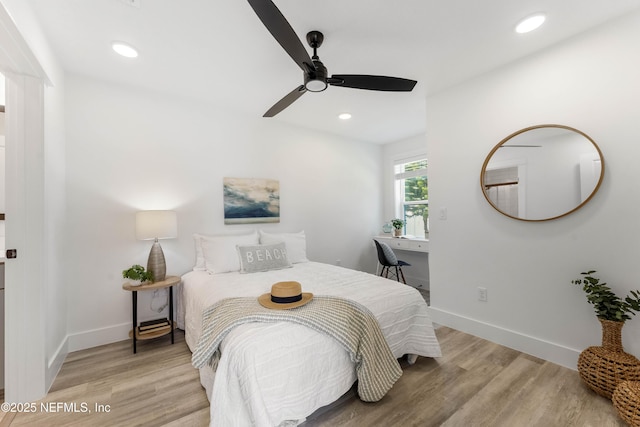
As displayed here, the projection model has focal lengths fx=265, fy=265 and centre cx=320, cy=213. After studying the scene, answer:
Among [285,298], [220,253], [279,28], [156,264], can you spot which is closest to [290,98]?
[279,28]

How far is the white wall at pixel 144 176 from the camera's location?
2.43 meters

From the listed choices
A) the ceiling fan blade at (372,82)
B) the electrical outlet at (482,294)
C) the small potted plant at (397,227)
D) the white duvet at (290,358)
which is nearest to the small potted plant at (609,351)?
the electrical outlet at (482,294)

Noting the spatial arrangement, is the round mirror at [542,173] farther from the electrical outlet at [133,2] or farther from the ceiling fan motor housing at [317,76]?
the electrical outlet at [133,2]

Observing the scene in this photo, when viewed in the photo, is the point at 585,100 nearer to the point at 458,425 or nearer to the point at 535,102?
the point at 535,102

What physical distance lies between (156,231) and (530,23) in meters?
3.35

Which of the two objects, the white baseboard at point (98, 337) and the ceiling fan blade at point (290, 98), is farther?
the white baseboard at point (98, 337)

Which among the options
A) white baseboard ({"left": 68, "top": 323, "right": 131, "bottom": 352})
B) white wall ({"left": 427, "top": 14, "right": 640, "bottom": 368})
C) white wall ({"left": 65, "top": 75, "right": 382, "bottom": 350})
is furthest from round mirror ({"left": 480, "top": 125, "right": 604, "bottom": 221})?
white baseboard ({"left": 68, "top": 323, "right": 131, "bottom": 352})

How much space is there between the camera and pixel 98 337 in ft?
8.11

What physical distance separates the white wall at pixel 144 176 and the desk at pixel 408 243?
1186 millimetres

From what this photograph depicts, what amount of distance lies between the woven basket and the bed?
0.95m

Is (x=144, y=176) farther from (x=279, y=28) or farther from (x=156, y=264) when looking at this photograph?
(x=279, y=28)

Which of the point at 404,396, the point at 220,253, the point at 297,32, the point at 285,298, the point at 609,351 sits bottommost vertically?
the point at 404,396

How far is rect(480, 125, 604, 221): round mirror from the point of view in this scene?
197 cm

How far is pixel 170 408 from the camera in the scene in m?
1.64
